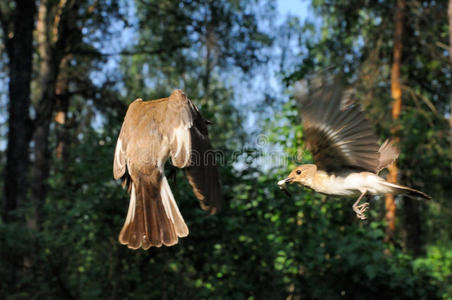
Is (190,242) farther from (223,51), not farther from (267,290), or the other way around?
(223,51)

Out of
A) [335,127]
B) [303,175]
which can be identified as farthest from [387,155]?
[335,127]

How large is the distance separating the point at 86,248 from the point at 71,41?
656 cm

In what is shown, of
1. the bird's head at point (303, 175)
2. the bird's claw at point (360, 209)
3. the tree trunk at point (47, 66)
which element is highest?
the tree trunk at point (47, 66)

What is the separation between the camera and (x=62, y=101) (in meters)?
11.9

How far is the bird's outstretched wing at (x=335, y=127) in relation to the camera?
2793 mm

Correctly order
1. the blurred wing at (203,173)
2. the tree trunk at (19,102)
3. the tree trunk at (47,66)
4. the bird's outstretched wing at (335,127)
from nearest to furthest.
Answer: the bird's outstretched wing at (335,127), the blurred wing at (203,173), the tree trunk at (19,102), the tree trunk at (47,66)

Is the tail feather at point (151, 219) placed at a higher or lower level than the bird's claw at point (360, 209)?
lower

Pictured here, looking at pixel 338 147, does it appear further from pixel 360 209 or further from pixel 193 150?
pixel 193 150

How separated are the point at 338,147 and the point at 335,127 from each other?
7.8 inches

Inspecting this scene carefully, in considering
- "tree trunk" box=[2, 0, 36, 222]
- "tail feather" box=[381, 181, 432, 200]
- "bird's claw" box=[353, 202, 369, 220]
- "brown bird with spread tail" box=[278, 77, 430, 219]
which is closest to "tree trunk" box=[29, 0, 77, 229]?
"tree trunk" box=[2, 0, 36, 222]

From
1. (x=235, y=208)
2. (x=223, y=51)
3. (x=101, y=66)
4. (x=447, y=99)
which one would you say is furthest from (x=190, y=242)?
(x=447, y=99)

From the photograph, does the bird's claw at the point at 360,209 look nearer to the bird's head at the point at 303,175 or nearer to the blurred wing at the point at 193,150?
the bird's head at the point at 303,175

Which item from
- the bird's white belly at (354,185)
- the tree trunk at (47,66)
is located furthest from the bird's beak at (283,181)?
the tree trunk at (47,66)

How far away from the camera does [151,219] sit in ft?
12.0
